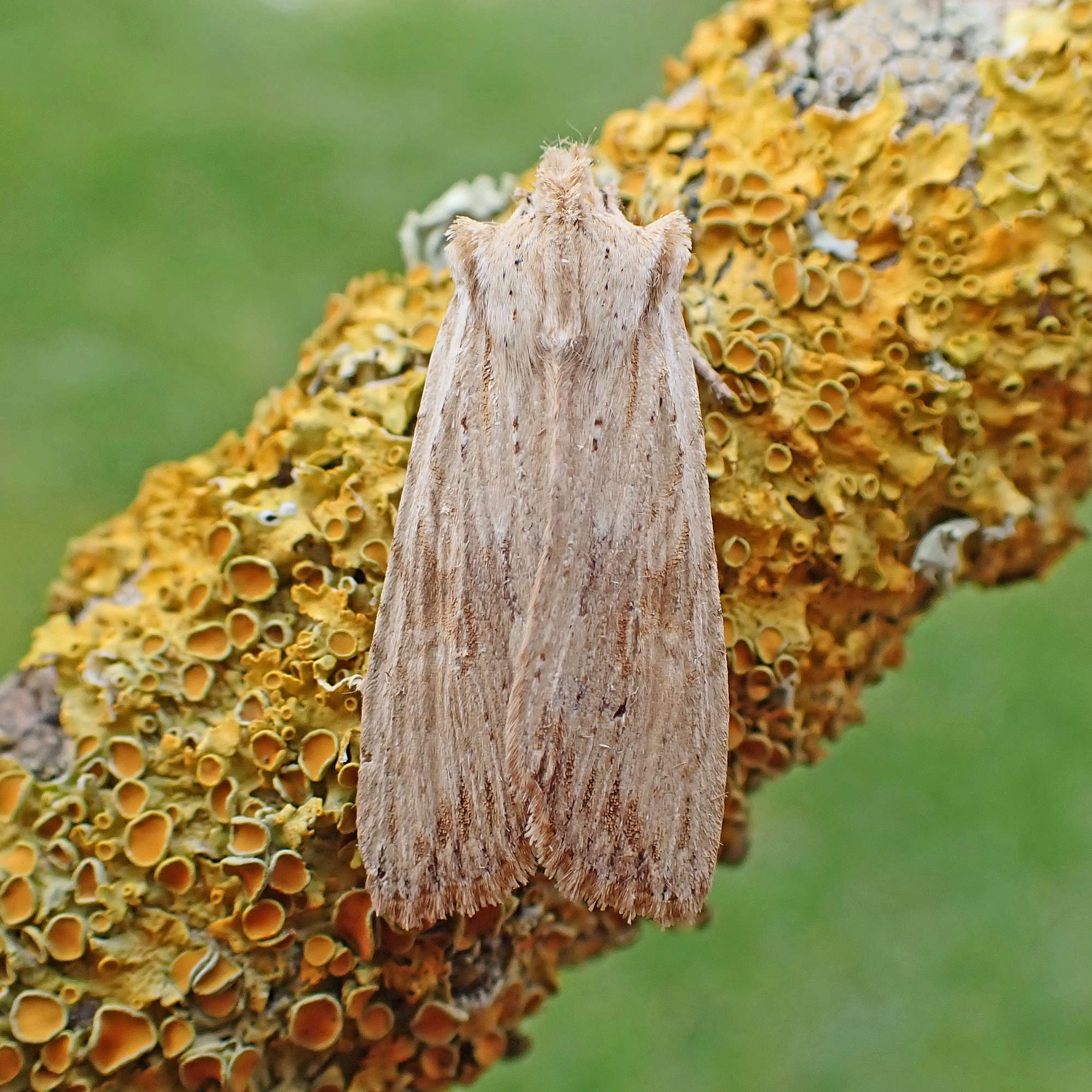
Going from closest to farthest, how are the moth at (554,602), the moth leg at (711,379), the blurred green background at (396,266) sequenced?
the moth at (554,602)
the moth leg at (711,379)
the blurred green background at (396,266)

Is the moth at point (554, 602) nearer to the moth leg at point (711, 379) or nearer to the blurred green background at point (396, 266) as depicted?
the moth leg at point (711, 379)

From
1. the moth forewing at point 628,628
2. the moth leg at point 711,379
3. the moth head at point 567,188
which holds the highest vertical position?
the moth head at point 567,188

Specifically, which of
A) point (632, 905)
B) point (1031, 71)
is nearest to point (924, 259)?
Answer: point (1031, 71)

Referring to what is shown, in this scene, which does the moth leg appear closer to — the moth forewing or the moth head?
the moth forewing

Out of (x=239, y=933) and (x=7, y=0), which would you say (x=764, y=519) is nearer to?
(x=239, y=933)

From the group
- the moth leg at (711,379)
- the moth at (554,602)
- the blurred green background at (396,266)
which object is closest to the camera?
the moth at (554,602)

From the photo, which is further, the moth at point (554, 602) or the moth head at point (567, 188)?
the moth head at point (567, 188)

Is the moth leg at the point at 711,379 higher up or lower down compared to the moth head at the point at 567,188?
lower down

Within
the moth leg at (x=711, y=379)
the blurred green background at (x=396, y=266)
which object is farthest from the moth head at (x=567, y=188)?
the blurred green background at (x=396, y=266)
